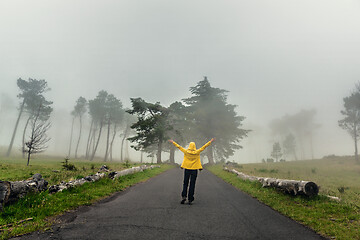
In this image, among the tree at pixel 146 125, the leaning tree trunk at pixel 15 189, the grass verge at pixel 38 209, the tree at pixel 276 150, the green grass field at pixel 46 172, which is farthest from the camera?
the tree at pixel 276 150

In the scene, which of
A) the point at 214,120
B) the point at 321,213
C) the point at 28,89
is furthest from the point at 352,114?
the point at 28,89

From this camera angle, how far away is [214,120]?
4044 cm

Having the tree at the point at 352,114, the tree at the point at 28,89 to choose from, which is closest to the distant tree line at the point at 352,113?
the tree at the point at 352,114

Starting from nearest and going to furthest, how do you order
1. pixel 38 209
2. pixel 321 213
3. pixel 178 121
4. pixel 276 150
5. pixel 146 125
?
pixel 38 209 < pixel 321 213 < pixel 146 125 < pixel 178 121 < pixel 276 150

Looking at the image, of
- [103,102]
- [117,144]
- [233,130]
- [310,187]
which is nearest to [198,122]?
[233,130]

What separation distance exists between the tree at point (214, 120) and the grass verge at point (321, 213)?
31.8 m

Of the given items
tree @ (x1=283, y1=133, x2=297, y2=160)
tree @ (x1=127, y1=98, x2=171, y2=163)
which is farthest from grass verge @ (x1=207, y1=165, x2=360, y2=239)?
tree @ (x1=283, y1=133, x2=297, y2=160)

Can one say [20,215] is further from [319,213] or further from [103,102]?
[103,102]

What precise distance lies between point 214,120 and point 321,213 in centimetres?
3524

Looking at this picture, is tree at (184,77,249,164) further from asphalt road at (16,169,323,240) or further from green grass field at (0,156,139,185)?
asphalt road at (16,169,323,240)

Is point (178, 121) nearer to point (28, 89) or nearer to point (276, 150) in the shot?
point (28, 89)

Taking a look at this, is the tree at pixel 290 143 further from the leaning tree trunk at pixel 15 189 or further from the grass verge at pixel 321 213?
the leaning tree trunk at pixel 15 189

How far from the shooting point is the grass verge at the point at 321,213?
13.8ft

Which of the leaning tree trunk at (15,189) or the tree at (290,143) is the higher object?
the tree at (290,143)
